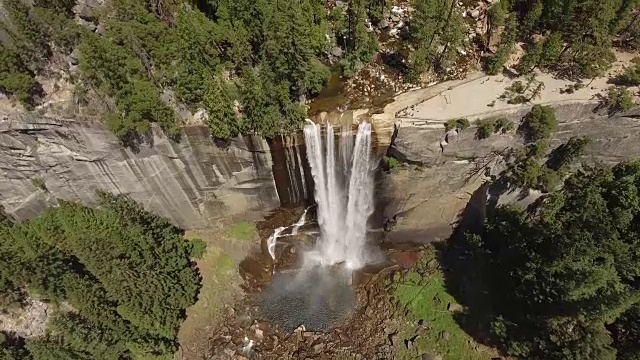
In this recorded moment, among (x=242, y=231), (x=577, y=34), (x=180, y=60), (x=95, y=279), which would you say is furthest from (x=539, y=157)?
(x=95, y=279)

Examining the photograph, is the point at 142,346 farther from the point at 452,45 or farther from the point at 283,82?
the point at 452,45

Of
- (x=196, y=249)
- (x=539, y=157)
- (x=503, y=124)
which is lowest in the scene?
(x=196, y=249)

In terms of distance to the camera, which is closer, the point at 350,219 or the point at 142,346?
the point at 142,346

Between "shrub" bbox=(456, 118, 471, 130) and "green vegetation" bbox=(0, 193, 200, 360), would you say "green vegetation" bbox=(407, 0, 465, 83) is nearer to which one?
"shrub" bbox=(456, 118, 471, 130)

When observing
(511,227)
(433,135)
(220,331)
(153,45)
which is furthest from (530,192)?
(153,45)

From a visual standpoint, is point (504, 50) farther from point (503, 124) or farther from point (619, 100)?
point (619, 100)
